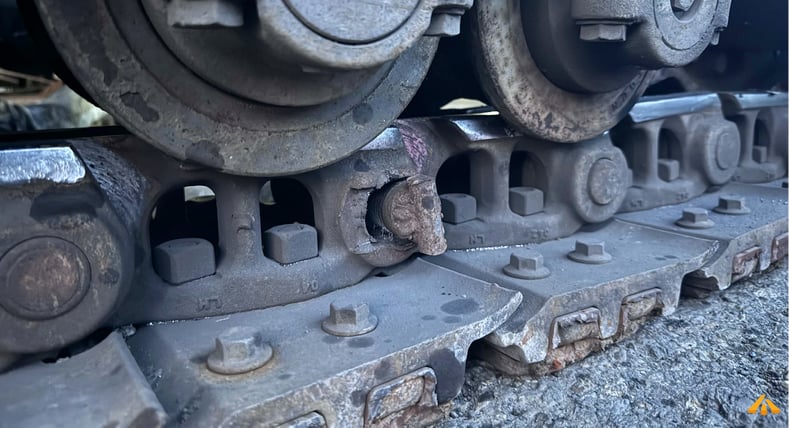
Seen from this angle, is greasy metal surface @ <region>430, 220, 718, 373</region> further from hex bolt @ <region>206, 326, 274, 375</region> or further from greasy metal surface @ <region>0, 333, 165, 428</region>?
greasy metal surface @ <region>0, 333, 165, 428</region>

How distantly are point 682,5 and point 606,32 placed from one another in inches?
6.7

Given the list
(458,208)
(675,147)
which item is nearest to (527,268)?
(458,208)

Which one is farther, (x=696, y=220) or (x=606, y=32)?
(x=696, y=220)

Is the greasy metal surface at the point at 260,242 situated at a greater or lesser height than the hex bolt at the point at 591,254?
greater

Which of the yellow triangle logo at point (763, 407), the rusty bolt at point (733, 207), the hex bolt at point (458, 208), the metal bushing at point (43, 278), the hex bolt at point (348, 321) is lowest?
the yellow triangle logo at point (763, 407)

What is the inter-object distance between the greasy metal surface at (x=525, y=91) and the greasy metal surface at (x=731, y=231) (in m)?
0.30

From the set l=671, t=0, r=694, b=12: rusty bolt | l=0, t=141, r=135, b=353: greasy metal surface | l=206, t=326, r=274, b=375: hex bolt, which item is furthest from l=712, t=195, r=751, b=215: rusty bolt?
l=0, t=141, r=135, b=353: greasy metal surface

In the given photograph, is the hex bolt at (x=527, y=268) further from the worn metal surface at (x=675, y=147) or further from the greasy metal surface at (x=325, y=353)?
the worn metal surface at (x=675, y=147)

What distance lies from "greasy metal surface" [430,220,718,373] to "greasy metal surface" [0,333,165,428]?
55 centimetres

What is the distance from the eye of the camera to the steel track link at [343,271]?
0.88m

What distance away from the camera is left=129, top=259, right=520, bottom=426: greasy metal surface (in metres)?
0.83

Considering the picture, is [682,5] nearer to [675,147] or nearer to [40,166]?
[675,147]

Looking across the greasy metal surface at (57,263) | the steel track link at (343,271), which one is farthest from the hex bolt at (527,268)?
the greasy metal surface at (57,263)

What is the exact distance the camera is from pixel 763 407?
1097 millimetres
